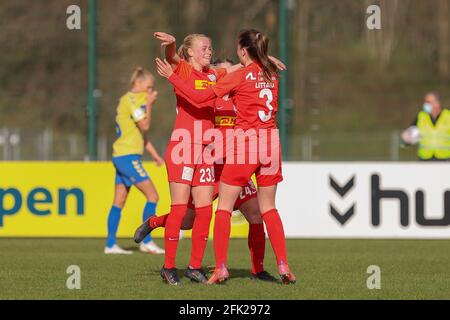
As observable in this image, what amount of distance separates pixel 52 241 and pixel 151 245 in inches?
78.9

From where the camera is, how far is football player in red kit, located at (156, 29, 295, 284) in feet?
31.8

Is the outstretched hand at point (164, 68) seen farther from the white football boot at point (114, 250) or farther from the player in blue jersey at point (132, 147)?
the white football boot at point (114, 250)

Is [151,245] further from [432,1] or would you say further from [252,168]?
[432,1]

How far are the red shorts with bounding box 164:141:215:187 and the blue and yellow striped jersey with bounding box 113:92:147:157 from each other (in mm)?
3640

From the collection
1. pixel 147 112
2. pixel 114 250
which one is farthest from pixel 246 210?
pixel 114 250

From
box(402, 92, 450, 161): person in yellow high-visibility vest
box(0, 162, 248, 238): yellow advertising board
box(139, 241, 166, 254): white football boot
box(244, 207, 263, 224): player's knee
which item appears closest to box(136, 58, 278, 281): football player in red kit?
box(244, 207, 263, 224): player's knee

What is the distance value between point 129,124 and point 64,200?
249cm

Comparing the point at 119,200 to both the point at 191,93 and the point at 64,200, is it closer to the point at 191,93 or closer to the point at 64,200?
the point at 64,200

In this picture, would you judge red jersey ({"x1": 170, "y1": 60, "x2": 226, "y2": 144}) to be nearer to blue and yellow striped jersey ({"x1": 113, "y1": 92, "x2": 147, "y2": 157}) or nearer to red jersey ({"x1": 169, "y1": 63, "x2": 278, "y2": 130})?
red jersey ({"x1": 169, "y1": 63, "x2": 278, "y2": 130})

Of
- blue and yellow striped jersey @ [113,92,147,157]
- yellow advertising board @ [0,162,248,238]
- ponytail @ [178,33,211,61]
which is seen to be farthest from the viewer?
yellow advertising board @ [0,162,248,238]

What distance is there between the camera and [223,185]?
9.81 m

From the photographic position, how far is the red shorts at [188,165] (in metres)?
9.90

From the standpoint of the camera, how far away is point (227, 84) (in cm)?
958

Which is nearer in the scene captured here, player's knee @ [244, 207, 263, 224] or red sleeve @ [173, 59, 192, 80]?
red sleeve @ [173, 59, 192, 80]
